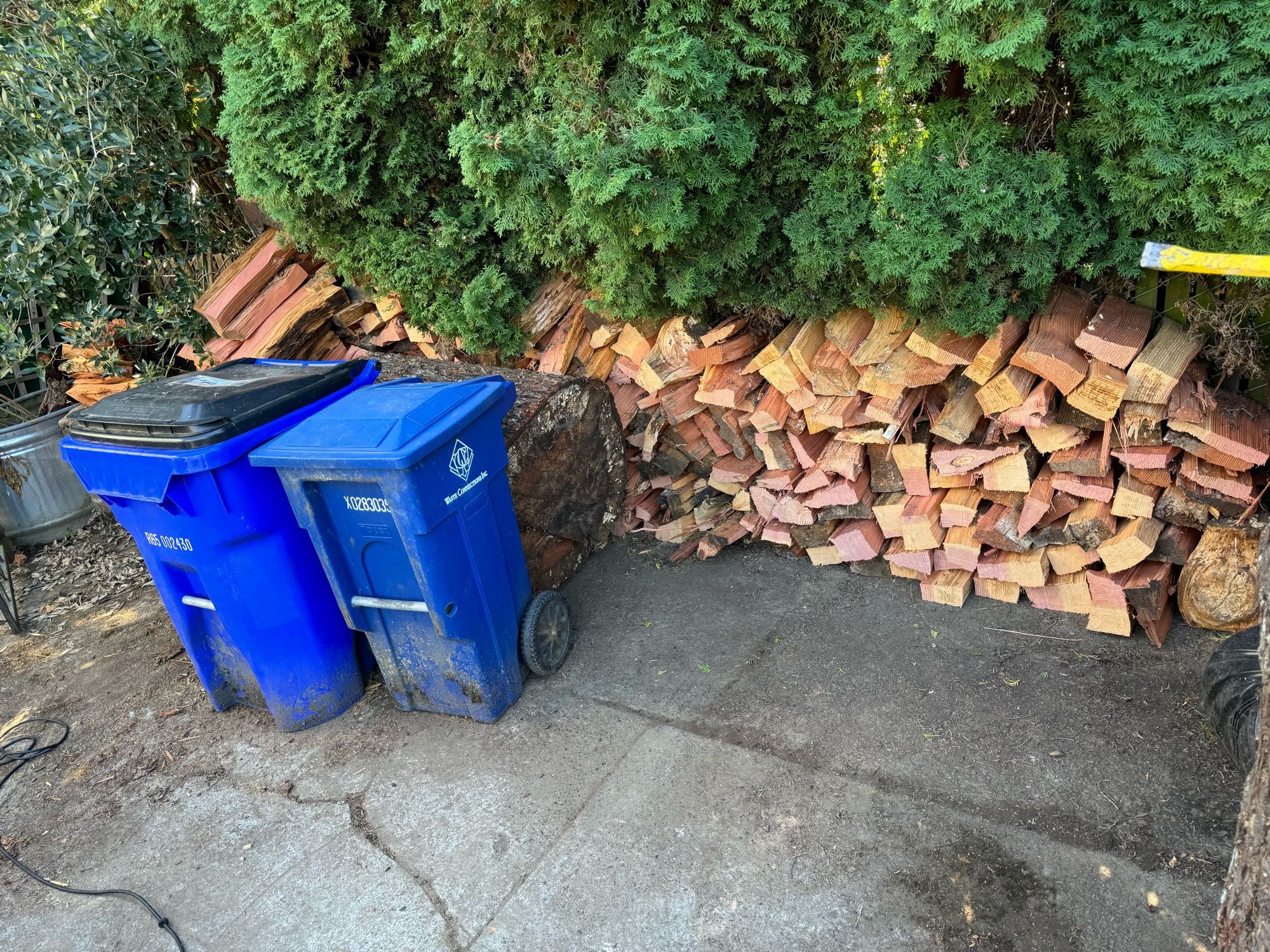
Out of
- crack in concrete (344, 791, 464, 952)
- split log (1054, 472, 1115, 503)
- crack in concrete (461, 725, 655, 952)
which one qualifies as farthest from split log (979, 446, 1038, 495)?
crack in concrete (344, 791, 464, 952)

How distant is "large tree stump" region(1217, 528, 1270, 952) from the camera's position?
1.73 metres

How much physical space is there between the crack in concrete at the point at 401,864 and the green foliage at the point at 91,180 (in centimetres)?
322

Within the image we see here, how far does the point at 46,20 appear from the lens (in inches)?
179

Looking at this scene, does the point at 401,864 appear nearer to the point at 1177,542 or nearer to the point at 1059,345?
the point at 1059,345

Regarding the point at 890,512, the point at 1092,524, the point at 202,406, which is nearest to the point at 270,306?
the point at 202,406

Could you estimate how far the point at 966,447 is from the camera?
3.53 meters

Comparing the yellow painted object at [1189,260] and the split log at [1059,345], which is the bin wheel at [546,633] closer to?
the split log at [1059,345]

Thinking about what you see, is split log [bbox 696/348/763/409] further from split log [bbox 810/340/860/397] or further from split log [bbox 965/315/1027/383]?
split log [bbox 965/315/1027/383]

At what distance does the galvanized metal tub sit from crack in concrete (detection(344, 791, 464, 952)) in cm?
353

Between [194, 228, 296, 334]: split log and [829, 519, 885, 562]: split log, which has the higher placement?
[194, 228, 296, 334]: split log

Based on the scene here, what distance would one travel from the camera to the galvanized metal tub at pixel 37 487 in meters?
5.27

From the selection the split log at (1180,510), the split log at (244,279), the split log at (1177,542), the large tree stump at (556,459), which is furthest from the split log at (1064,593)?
the split log at (244,279)

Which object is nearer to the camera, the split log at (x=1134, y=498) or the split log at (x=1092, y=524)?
the split log at (x=1134, y=498)

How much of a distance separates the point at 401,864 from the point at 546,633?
1076mm
